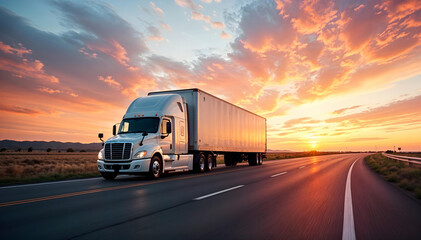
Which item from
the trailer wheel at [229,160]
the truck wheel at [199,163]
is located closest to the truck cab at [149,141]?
the truck wheel at [199,163]

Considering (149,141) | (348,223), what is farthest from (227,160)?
(348,223)

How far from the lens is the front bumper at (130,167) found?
12.4 m

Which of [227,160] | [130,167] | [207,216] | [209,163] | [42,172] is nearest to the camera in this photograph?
[207,216]

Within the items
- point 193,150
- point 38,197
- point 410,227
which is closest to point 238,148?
point 193,150

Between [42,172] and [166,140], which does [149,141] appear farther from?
[42,172]

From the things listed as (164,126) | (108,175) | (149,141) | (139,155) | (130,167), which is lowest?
(108,175)

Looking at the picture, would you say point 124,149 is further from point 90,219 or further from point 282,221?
point 282,221

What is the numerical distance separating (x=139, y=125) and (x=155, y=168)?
7.22 feet

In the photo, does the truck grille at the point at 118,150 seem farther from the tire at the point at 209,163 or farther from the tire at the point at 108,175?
the tire at the point at 209,163

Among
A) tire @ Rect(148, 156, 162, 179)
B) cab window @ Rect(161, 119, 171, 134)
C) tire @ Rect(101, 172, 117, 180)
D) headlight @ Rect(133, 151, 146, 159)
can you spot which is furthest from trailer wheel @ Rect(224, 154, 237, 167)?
headlight @ Rect(133, 151, 146, 159)

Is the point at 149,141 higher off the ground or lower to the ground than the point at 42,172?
higher

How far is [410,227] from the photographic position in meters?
5.10

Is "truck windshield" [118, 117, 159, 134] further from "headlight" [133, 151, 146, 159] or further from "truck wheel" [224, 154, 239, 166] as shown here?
"truck wheel" [224, 154, 239, 166]

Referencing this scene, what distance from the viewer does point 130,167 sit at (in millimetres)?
12422
